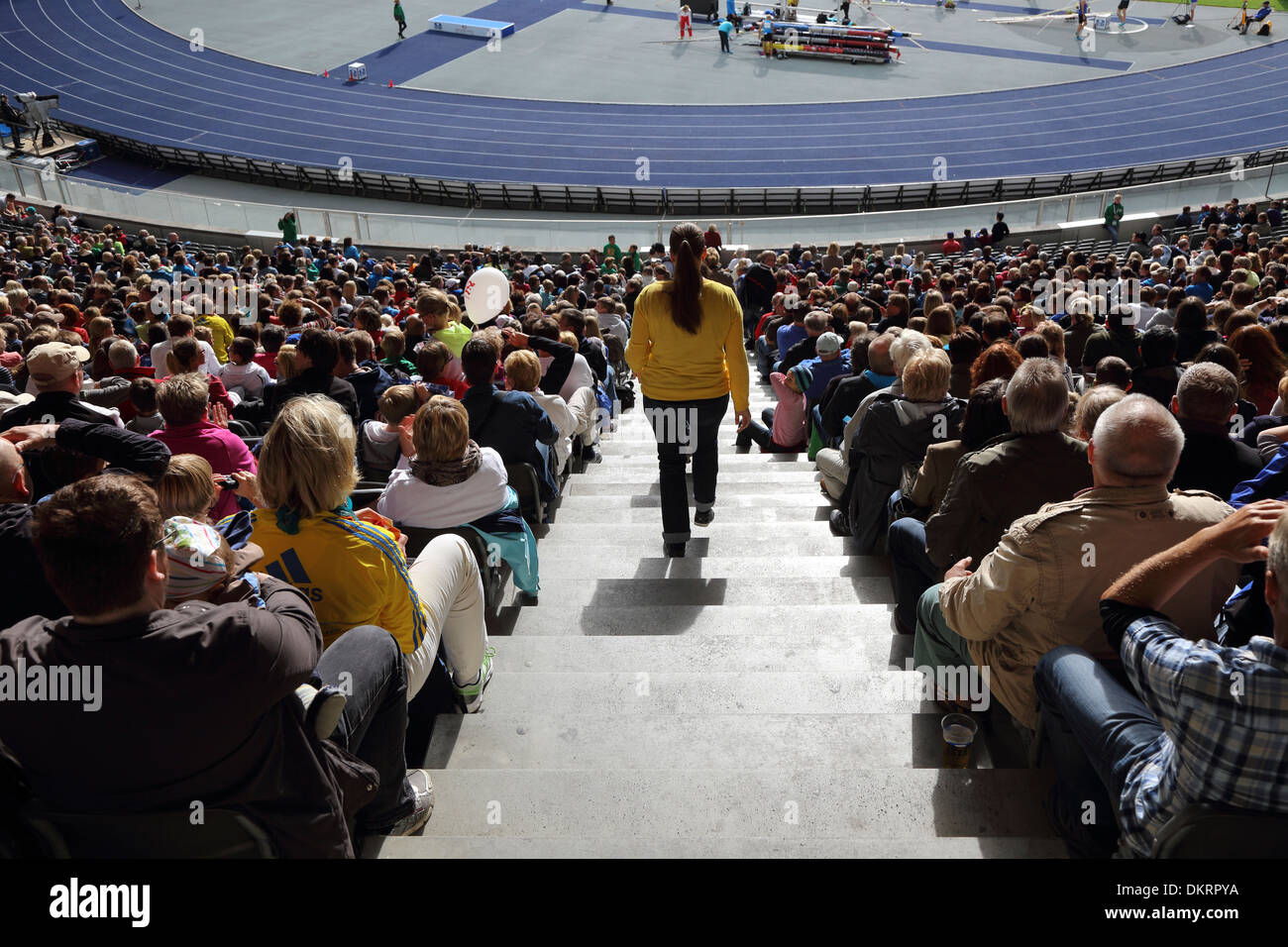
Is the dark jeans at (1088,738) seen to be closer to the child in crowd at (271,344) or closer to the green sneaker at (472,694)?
the green sneaker at (472,694)

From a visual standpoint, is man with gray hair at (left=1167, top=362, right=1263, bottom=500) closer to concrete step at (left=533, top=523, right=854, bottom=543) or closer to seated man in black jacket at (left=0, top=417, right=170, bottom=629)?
concrete step at (left=533, top=523, right=854, bottom=543)

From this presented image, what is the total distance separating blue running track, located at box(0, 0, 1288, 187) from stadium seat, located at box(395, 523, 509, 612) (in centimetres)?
2483

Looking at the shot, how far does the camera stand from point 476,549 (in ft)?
16.9

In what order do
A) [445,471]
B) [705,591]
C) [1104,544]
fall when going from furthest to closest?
[705,591], [445,471], [1104,544]

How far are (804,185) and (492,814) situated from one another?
27198 millimetres

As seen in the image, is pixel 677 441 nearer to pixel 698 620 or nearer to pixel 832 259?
pixel 698 620

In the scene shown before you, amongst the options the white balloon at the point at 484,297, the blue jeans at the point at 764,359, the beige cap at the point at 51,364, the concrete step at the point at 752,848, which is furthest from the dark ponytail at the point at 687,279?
the blue jeans at the point at 764,359

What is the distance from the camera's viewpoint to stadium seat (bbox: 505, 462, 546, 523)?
6285 millimetres

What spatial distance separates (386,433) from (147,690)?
3592 millimetres

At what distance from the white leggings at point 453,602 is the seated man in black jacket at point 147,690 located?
127 centimetres

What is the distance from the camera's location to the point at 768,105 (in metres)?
34.8

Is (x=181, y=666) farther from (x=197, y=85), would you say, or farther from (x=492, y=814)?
(x=197, y=85)

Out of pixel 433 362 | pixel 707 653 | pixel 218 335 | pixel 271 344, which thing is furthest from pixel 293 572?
pixel 218 335
